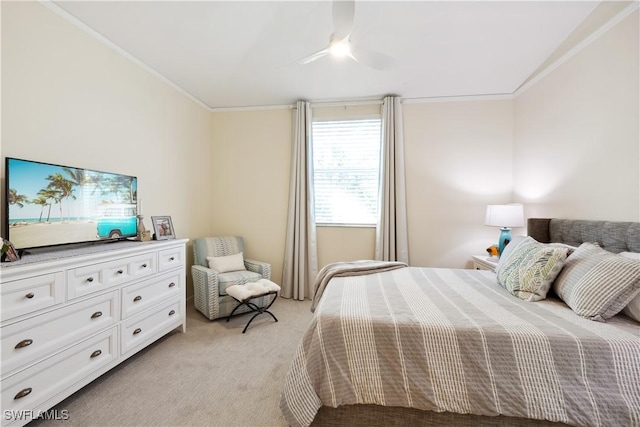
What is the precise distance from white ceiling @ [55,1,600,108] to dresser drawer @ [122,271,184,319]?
7.05 feet

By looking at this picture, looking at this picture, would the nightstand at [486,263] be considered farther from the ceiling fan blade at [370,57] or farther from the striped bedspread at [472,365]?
the ceiling fan blade at [370,57]

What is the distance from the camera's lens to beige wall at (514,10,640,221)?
1.96 metres

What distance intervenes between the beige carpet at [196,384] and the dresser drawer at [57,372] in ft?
0.67

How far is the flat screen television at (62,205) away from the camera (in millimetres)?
1610

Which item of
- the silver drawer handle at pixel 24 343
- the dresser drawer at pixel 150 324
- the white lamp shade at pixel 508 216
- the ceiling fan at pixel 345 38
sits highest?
the ceiling fan at pixel 345 38

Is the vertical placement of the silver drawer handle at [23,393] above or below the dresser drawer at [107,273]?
below

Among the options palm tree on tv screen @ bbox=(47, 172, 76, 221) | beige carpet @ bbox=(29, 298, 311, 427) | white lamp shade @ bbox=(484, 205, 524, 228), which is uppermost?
palm tree on tv screen @ bbox=(47, 172, 76, 221)

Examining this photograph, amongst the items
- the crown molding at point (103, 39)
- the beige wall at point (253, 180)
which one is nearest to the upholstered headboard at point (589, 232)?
the beige wall at point (253, 180)

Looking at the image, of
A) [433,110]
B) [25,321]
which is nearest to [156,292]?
[25,321]

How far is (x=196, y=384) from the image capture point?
186 centimetres

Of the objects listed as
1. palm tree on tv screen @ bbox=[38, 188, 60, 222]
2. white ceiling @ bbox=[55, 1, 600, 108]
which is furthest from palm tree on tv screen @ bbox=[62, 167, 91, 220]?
white ceiling @ bbox=[55, 1, 600, 108]

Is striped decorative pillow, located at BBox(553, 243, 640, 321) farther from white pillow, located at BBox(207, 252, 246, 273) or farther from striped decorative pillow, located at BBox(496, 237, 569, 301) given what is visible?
white pillow, located at BBox(207, 252, 246, 273)

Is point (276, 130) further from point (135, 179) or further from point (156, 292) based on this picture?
point (156, 292)

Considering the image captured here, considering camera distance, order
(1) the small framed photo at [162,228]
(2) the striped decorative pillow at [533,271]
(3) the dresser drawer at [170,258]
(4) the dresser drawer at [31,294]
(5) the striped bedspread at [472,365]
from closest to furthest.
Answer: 1. (5) the striped bedspread at [472,365]
2. (4) the dresser drawer at [31,294]
3. (2) the striped decorative pillow at [533,271]
4. (3) the dresser drawer at [170,258]
5. (1) the small framed photo at [162,228]
